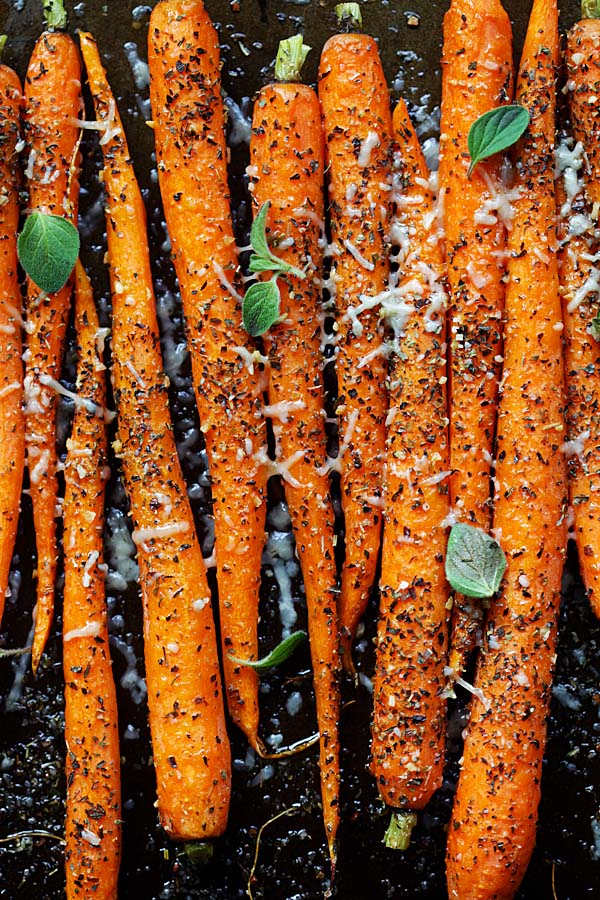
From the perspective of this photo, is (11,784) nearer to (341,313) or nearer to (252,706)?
(252,706)

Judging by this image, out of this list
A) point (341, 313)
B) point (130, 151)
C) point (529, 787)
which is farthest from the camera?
point (130, 151)

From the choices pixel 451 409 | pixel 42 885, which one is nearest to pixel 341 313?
pixel 451 409

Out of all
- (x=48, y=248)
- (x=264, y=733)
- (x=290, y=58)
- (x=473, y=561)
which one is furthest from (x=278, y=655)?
(x=290, y=58)

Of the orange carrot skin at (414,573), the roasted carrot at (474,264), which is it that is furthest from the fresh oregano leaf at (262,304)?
the roasted carrot at (474,264)

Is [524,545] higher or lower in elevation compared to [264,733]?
higher

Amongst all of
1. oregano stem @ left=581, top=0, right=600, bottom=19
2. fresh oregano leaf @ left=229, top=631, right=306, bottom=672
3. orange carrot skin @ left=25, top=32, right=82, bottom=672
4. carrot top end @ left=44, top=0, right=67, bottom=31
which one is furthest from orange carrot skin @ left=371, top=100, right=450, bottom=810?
carrot top end @ left=44, top=0, right=67, bottom=31

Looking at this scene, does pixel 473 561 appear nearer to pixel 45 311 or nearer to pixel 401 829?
pixel 401 829

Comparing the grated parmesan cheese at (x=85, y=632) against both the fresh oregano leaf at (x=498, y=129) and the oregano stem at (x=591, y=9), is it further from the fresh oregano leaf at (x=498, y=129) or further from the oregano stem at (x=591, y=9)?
the oregano stem at (x=591, y=9)
